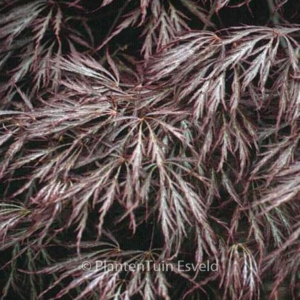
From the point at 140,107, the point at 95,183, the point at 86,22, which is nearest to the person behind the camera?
the point at 95,183

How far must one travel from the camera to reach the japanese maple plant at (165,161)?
5.24 ft

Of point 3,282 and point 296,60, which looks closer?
point 296,60

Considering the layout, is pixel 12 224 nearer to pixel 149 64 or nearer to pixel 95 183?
pixel 95 183

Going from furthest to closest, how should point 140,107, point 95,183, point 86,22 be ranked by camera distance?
1. point 86,22
2. point 140,107
3. point 95,183

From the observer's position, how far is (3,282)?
2061 mm

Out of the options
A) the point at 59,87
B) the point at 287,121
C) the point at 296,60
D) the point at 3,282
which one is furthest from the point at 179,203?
the point at 3,282

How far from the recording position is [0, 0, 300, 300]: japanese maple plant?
160cm

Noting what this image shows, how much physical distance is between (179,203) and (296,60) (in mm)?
485

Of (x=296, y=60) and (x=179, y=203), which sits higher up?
(x=296, y=60)

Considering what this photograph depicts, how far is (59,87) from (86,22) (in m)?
0.28

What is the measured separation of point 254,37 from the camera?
1.66 m

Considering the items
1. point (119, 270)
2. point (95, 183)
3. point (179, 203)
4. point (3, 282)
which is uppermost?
point (95, 183)

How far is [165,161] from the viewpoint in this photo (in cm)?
161

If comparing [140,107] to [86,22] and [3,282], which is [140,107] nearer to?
[86,22]
